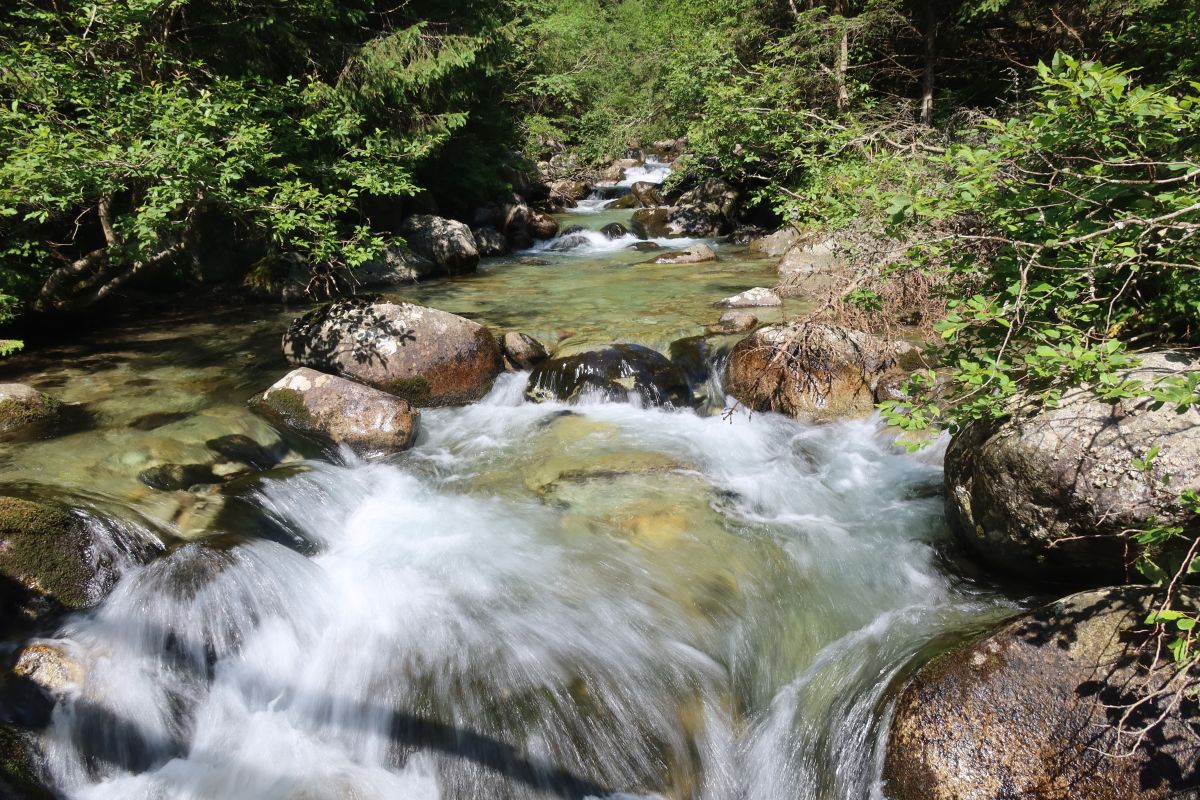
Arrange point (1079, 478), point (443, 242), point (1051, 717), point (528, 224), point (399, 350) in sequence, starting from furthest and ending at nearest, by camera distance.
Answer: point (528, 224)
point (443, 242)
point (399, 350)
point (1079, 478)
point (1051, 717)

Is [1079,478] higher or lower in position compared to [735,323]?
lower

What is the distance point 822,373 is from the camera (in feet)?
24.3

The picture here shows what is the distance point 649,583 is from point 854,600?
5.12 feet

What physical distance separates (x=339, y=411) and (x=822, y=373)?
5.44m

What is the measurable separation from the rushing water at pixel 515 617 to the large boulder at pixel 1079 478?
629 mm

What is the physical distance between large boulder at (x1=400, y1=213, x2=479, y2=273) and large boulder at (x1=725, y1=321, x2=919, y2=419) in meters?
8.03

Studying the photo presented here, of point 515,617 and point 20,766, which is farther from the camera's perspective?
point 515,617

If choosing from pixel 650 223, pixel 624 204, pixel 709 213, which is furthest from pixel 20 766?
pixel 624 204

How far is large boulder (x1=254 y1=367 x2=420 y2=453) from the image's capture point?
21.5 feet

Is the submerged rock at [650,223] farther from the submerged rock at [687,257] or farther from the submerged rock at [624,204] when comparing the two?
the submerged rock at [687,257]

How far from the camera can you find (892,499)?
599 cm

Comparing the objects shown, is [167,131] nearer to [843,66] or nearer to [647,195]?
[843,66]

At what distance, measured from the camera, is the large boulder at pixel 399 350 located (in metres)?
7.57

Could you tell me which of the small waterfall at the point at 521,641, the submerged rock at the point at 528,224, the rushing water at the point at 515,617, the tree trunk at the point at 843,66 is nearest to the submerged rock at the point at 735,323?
the rushing water at the point at 515,617
